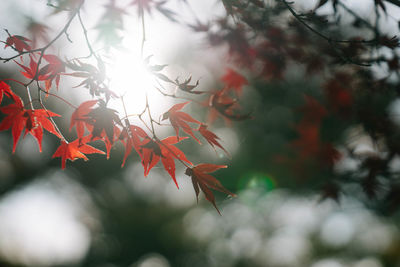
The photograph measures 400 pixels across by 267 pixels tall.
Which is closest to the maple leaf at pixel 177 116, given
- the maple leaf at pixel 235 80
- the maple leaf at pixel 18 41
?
the maple leaf at pixel 18 41

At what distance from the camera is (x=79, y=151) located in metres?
Answer: 1.00

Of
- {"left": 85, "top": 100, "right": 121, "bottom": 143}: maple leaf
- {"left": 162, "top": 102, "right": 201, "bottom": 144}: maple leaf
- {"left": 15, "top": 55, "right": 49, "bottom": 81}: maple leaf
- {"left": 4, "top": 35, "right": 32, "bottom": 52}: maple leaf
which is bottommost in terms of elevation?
{"left": 85, "top": 100, "right": 121, "bottom": 143}: maple leaf

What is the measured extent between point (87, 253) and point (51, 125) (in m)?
7.96

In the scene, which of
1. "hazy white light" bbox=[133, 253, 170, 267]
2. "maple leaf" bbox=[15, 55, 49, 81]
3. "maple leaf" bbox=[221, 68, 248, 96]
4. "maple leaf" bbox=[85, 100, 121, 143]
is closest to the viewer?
"maple leaf" bbox=[85, 100, 121, 143]

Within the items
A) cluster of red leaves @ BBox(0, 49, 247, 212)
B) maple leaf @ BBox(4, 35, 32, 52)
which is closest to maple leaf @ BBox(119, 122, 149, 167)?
cluster of red leaves @ BBox(0, 49, 247, 212)

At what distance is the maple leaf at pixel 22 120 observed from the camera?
86 cm

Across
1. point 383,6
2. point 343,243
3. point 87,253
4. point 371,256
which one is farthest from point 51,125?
point 371,256

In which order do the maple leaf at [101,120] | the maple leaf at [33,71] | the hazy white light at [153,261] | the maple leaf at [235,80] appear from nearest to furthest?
the maple leaf at [101,120]
the maple leaf at [33,71]
the maple leaf at [235,80]
the hazy white light at [153,261]

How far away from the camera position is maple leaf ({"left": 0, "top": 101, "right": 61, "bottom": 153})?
2.83ft

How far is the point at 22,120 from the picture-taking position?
0.91m

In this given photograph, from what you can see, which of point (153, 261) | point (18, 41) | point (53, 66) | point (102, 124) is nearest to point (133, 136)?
point (102, 124)

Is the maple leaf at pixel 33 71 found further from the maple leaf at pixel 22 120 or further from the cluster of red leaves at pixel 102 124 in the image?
the maple leaf at pixel 22 120

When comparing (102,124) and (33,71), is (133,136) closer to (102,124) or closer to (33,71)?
(102,124)

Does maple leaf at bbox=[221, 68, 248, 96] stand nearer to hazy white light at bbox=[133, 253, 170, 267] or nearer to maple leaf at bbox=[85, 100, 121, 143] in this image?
maple leaf at bbox=[85, 100, 121, 143]
